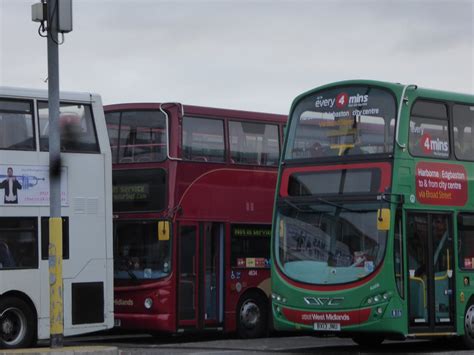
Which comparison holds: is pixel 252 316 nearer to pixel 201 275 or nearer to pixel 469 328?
pixel 201 275

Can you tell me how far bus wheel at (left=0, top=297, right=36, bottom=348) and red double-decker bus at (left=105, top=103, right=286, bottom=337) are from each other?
2.74 m

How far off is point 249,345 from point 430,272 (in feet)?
12.7

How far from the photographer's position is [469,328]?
20.1 meters

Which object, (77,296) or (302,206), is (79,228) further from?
(302,206)

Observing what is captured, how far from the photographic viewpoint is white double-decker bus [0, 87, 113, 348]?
1984cm

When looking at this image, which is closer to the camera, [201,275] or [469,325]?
[469,325]

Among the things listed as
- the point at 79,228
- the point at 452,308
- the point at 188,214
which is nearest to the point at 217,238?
the point at 188,214

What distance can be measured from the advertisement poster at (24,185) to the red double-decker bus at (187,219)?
9.14 feet

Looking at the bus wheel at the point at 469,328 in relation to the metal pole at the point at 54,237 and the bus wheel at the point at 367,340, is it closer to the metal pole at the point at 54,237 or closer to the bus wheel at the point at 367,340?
the bus wheel at the point at 367,340

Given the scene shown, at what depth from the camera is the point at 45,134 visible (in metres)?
20.2

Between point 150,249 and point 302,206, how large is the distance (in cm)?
396

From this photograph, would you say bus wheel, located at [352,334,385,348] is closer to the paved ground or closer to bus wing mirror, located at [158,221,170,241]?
the paved ground

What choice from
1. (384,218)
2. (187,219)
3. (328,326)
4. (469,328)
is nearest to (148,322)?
(187,219)

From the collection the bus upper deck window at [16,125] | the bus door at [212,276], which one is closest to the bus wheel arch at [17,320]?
the bus upper deck window at [16,125]
